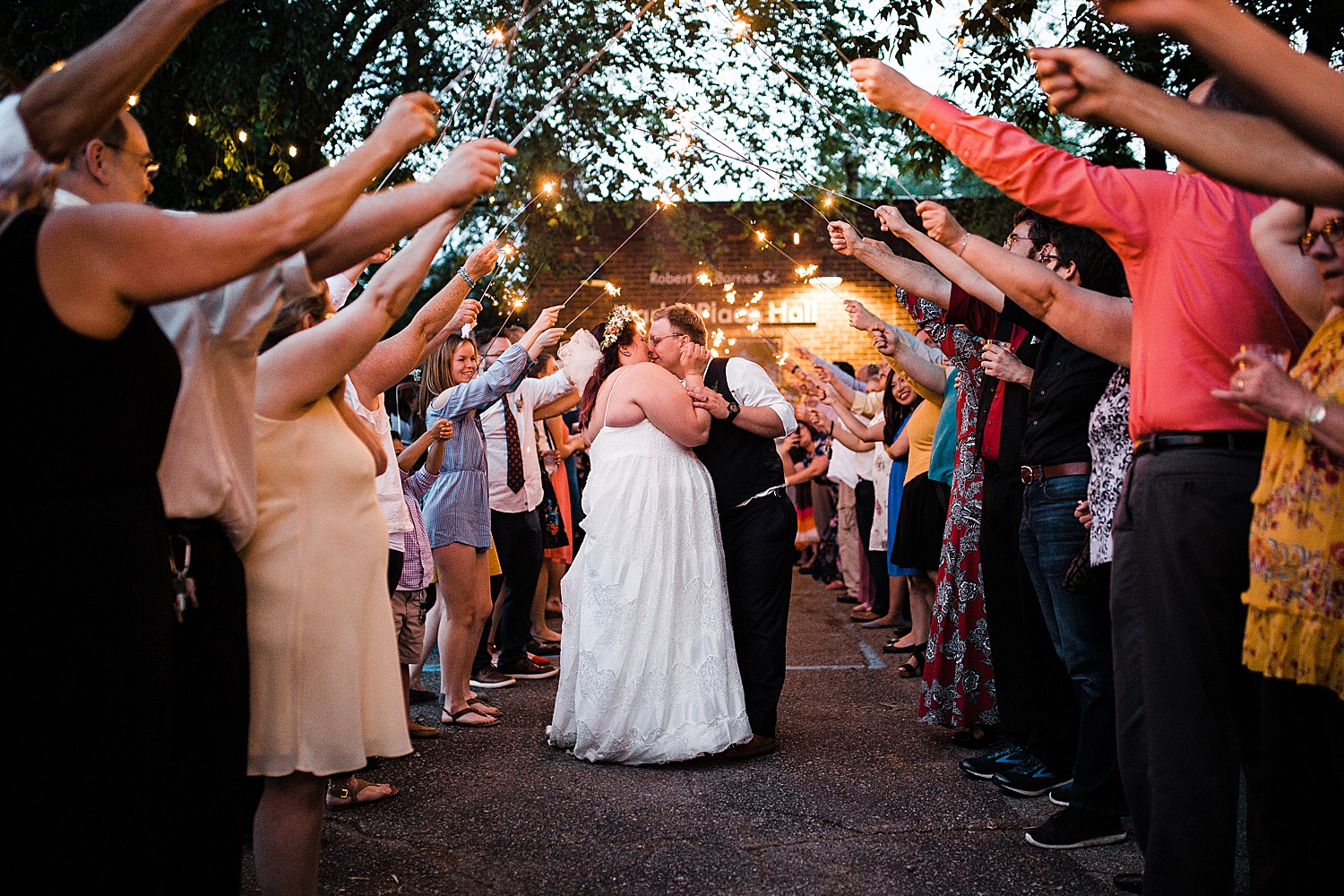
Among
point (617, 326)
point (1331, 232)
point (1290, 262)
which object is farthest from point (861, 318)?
point (1331, 232)

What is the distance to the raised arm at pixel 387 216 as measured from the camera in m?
2.25

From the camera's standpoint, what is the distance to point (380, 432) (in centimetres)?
458

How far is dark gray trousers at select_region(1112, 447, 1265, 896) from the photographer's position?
96.0 inches

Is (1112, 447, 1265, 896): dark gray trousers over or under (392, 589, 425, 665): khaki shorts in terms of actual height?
over

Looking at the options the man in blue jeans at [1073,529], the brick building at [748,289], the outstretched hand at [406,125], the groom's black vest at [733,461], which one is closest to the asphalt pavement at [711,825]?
the man in blue jeans at [1073,529]

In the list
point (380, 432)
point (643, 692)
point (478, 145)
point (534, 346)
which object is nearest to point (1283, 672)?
point (478, 145)

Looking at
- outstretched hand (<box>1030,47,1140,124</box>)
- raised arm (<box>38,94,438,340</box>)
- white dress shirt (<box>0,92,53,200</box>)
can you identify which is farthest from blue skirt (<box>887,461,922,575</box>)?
white dress shirt (<box>0,92,53,200</box>)

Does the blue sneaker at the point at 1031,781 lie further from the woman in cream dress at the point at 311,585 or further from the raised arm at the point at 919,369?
the woman in cream dress at the point at 311,585

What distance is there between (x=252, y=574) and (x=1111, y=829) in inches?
121

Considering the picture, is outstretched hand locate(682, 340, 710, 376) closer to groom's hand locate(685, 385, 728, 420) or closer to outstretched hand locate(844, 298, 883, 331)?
groom's hand locate(685, 385, 728, 420)

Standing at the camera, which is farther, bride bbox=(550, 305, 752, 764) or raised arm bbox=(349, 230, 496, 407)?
bride bbox=(550, 305, 752, 764)

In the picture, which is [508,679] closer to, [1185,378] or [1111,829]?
[1111,829]

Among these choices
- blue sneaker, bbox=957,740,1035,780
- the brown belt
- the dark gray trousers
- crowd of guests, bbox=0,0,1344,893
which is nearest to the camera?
crowd of guests, bbox=0,0,1344,893

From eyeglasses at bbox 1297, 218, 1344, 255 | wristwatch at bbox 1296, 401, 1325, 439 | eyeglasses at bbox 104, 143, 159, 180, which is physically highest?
eyeglasses at bbox 104, 143, 159, 180
